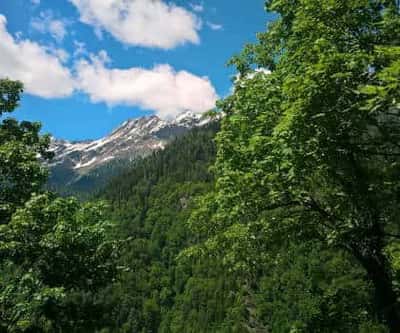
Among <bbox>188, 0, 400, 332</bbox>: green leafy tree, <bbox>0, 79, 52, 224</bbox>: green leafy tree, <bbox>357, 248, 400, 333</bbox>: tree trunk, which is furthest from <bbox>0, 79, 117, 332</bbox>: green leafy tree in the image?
<bbox>357, 248, 400, 333</bbox>: tree trunk

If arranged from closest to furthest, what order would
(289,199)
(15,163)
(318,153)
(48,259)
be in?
(318,153) → (289,199) → (48,259) → (15,163)

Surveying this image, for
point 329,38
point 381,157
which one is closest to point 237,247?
point 381,157

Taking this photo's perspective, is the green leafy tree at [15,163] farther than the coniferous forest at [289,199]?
Yes

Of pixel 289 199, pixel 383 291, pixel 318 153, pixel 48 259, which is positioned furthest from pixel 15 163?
pixel 383 291

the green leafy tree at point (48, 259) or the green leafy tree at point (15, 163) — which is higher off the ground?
the green leafy tree at point (15, 163)

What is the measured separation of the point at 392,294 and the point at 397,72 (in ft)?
26.9

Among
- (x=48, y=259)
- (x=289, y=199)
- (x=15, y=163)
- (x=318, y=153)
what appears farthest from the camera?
(x=15, y=163)

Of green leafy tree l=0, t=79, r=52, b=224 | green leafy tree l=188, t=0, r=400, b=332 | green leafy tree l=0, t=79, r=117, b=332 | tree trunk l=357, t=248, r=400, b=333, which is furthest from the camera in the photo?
green leafy tree l=0, t=79, r=52, b=224

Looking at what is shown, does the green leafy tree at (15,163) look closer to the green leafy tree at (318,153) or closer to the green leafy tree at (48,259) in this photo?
the green leafy tree at (48,259)

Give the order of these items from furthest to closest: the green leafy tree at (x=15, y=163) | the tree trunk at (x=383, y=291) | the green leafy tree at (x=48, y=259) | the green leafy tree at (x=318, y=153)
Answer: the green leafy tree at (x=15, y=163) < the green leafy tree at (x=48, y=259) < the tree trunk at (x=383, y=291) < the green leafy tree at (x=318, y=153)

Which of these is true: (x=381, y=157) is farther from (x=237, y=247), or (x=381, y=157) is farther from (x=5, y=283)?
(x=5, y=283)

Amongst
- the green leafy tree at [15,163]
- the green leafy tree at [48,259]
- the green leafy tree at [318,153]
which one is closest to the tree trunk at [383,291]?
the green leafy tree at [318,153]

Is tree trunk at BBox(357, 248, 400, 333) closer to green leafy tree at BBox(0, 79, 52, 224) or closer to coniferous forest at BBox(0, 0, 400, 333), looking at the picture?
coniferous forest at BBox(0, 0, 400, 333)

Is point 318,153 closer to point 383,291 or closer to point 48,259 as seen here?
point 383,291
